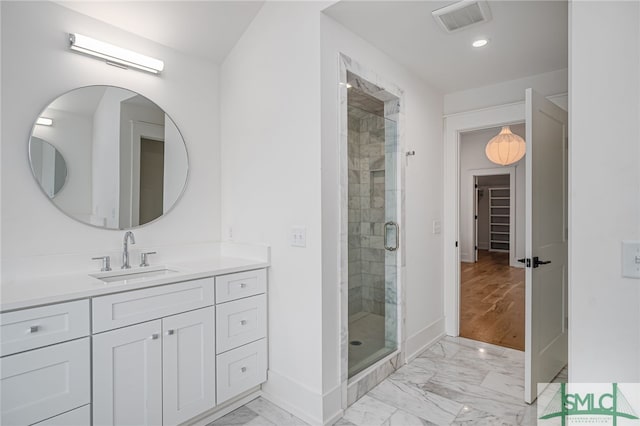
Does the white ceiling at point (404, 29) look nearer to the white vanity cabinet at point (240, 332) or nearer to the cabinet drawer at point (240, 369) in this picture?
the white vanity cabinet at point (240, 332)

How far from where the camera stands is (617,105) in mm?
1179

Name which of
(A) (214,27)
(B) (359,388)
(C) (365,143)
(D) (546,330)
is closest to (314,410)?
(B) (359,388)

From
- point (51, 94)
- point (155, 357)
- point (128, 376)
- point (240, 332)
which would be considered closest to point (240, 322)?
point (240, 332)

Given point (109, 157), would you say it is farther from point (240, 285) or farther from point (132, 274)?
point (240, 285)

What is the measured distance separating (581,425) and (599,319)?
0.45 metres

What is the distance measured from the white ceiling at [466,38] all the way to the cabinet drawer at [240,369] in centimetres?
224

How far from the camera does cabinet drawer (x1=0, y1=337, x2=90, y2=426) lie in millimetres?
1332

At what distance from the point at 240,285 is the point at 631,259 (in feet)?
6.41

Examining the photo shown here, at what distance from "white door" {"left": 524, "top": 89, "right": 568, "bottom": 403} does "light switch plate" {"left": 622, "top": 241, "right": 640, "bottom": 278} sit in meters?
1.00

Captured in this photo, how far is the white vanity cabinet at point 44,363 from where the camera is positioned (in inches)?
52.5

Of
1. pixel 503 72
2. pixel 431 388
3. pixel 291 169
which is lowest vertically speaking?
pixel 431 388

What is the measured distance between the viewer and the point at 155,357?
1.75 meters

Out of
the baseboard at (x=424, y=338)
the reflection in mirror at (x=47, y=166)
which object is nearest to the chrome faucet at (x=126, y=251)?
the reflection in mirror at (x=47, y=166)

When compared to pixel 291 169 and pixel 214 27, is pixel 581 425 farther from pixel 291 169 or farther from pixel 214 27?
pixel 214 27
